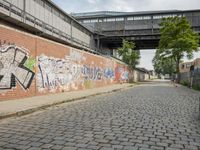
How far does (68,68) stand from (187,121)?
1439 cm

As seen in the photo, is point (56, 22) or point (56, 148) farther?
point (56, 22)

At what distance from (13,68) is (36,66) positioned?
2.56 meters

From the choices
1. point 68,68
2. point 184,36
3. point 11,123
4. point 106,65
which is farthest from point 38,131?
point 184,36

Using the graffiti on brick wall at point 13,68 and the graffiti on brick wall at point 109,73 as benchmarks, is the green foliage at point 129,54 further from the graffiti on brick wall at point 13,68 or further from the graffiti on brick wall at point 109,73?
the graffiti on brick wall at point 13,68

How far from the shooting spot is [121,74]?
161ft

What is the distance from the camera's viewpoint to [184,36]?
50.1 metres

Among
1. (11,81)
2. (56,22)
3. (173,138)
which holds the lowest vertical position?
(173,138)

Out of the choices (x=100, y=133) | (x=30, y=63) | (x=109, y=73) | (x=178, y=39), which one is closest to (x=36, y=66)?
(x=30, y=63)

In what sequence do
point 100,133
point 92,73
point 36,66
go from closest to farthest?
point 100,133 → point 36,66 → point 92,73

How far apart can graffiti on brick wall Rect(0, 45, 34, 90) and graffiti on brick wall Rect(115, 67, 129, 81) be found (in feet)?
97.3

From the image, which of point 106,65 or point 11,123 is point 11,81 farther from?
point 106,65

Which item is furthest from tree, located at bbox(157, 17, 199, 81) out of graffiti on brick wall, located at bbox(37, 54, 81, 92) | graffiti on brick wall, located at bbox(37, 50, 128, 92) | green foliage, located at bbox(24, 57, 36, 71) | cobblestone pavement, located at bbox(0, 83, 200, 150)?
cobblestone pavement, located at bbox(0, 83, 200, 150)

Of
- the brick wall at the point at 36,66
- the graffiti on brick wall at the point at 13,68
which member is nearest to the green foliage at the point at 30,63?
the brick wall at the point at 36,66

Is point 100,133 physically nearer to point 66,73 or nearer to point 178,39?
point 66,73
